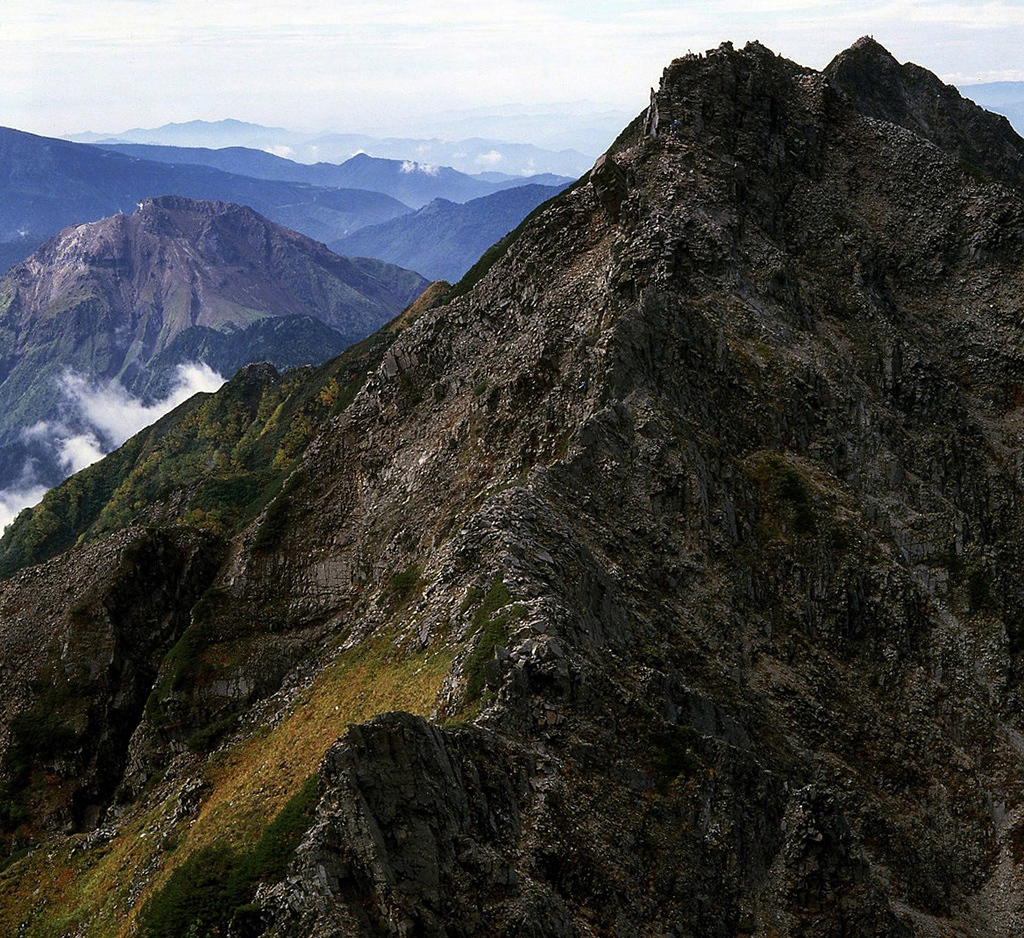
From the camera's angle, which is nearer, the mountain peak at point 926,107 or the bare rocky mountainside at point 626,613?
the bare rocky mountainside at point 626,613

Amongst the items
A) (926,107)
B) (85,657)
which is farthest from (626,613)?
(926,107)

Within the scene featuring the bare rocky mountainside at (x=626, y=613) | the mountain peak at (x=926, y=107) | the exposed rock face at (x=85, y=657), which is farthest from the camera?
the mountain peak at (x=926, y=107)

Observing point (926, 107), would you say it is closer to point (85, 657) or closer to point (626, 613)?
point (626, 613)

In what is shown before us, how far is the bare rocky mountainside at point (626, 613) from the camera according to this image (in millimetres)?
34719

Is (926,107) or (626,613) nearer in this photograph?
(626,613)

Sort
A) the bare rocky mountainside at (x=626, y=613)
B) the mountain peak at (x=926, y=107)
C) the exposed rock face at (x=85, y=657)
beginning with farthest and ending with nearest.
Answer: the mountain peak at (x=926, y=107), the exposed rock face at (x=85, y=657), the bare rocky mountainside at (x=626, y=613)

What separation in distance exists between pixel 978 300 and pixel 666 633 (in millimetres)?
59334

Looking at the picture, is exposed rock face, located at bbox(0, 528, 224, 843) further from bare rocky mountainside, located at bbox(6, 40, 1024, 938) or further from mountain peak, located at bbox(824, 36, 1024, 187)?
mountain peak, located at bbox(824, 36, 1024, 187)

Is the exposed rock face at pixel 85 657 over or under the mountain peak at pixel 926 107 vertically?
under

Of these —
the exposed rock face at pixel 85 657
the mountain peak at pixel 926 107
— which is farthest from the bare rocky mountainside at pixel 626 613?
the mountain peak at pixel 926 107

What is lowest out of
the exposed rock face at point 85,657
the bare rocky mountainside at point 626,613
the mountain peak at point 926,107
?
the exposed rock face at point 85,657

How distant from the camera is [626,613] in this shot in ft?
170

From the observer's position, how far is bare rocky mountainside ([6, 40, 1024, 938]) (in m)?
34.7

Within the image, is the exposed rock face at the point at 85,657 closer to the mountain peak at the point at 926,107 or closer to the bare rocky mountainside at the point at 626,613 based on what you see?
the bare rocky mountainside at the point at 626,613
